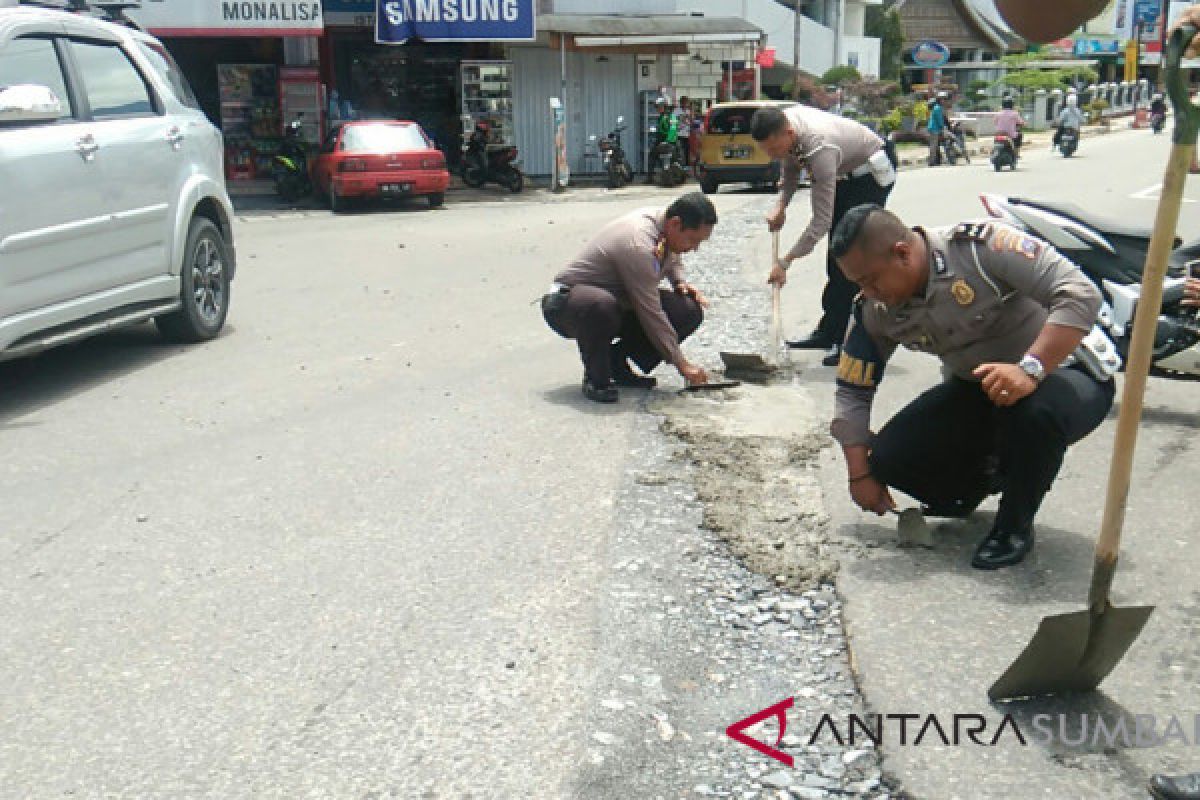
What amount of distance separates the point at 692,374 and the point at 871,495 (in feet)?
7.26

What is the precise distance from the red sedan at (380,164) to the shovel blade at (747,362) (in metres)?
12.8

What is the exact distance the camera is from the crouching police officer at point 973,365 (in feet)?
12.6

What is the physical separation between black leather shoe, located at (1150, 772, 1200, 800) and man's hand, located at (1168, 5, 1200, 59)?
168 cm

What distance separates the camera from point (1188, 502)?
482cm

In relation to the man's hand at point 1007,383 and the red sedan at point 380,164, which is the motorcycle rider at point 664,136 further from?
the man's hand at point 1007,383

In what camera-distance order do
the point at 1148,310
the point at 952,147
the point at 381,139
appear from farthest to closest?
the point at 952,147
the point at 381,139
the point at 1148,310

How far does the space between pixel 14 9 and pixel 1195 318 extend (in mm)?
6316

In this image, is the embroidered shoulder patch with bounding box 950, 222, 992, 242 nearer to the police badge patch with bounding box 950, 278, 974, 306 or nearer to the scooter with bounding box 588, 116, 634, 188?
the police badge patch with bounding box 950, 278, 974, 306

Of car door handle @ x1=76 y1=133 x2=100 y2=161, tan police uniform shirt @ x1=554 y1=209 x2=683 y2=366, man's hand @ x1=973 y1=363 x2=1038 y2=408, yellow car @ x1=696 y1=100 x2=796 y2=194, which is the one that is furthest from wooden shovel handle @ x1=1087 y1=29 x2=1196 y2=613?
yellow car @ x1=696 y1=100 x2=796 y2=194

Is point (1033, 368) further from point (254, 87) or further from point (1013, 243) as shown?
point (254, 87)

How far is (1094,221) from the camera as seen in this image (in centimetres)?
607

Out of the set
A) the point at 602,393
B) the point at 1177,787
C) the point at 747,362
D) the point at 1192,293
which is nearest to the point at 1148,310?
the point at 1177,787

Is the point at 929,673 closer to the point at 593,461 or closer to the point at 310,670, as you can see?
the point at 310,670

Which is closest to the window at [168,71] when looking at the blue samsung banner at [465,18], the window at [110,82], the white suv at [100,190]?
the white suv at [100,190]
